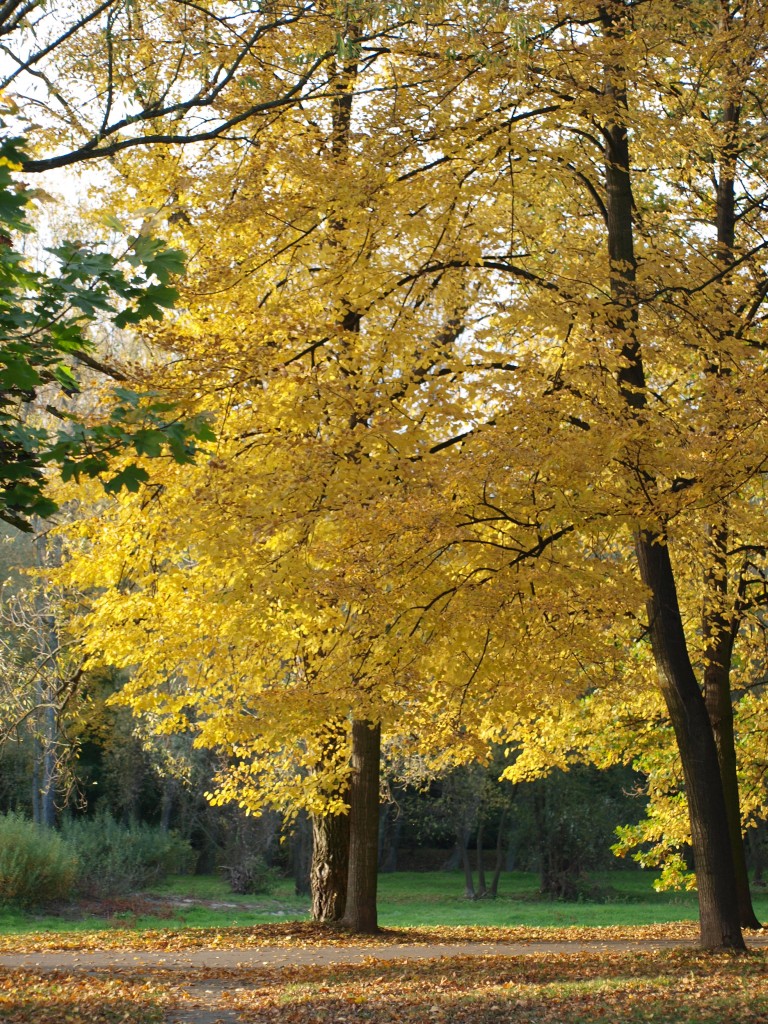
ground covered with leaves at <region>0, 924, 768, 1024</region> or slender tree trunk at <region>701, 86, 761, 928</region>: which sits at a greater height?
slender tree trunk at <region>701, 86, 761, 928</region>

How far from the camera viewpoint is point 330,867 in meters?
13.1

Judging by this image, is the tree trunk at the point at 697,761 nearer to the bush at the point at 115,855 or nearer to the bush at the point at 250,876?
the bush at the point at 115,855

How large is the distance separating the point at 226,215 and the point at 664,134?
13.3ft

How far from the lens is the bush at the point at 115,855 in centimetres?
2347

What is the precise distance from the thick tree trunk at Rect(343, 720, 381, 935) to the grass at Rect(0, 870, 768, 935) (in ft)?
9.17

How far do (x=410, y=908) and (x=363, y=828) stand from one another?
1698 centimetres

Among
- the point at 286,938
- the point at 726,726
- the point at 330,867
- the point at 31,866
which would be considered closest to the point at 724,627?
the point at 726,726

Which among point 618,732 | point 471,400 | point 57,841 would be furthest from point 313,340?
point 57,841

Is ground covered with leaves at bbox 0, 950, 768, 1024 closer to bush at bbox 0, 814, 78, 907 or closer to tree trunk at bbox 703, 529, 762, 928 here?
tree trunk at bbox 703, 529, 762, 928

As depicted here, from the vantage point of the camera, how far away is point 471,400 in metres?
9.05

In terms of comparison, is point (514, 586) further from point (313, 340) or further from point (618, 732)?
point (618, 732)

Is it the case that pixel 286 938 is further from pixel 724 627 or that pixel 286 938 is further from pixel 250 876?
pixel 250 876

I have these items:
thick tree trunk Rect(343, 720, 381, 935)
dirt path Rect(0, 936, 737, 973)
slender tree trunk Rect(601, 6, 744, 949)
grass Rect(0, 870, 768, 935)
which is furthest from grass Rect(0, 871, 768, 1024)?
grass Rect(0, 870, 768, 935)

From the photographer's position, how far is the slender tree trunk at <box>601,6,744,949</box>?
943 centimetres
